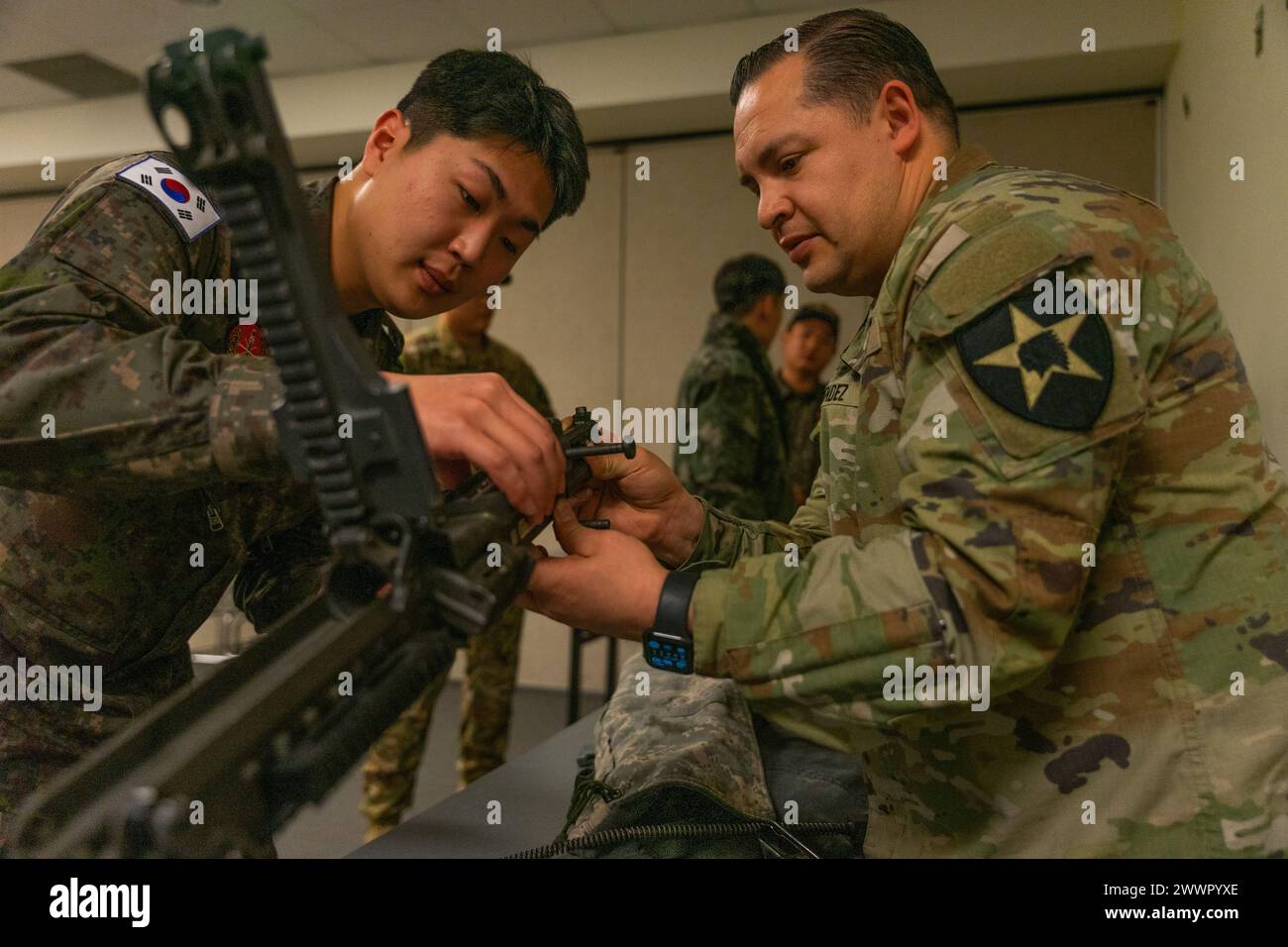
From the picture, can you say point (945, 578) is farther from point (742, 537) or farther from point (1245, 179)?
point (1245, 179)

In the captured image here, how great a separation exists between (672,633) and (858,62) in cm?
66

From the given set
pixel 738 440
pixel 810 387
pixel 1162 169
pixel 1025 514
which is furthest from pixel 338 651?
pixel 1162 169

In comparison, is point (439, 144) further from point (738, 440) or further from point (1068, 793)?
point (738, 440)

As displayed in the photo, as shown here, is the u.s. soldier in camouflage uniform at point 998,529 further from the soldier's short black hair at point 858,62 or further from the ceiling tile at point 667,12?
the ceiling tile at point 667,12

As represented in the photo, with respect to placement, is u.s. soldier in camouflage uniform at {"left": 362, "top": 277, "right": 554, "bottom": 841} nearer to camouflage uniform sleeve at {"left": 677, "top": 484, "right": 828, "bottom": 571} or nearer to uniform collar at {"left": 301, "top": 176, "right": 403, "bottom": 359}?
uniform collar at {"left": 301, "top": 176, "right": 403, "bottom": 359}

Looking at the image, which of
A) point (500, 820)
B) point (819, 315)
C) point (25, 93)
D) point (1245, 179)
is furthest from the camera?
point (819, 315)

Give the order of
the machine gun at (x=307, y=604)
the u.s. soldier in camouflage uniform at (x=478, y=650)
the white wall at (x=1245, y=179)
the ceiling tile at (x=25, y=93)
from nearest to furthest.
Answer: the machine gun at (x=307, y=604)
the ceiling tile at (x=25, y=93)
the white wall at (x=1245, y=179)
the u.s. soldier in camouflage uniform at (x=478, y=650)

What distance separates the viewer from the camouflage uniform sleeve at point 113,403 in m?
0.67

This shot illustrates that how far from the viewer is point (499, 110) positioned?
40.5 inches

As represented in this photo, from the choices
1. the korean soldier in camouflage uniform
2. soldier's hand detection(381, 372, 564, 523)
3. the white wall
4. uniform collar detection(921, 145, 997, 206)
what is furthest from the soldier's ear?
the white wall

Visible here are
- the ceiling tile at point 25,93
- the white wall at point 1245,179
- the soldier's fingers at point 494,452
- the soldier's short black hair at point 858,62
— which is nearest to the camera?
the soldier's fingers at point 494,452

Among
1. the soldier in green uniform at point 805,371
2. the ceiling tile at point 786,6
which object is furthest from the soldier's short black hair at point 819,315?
the ceiling tile at point 786,6

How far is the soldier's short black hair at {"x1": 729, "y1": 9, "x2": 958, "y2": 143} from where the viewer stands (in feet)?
3.18

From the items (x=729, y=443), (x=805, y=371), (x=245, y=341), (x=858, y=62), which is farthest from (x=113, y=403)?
(x=805, y=371)
